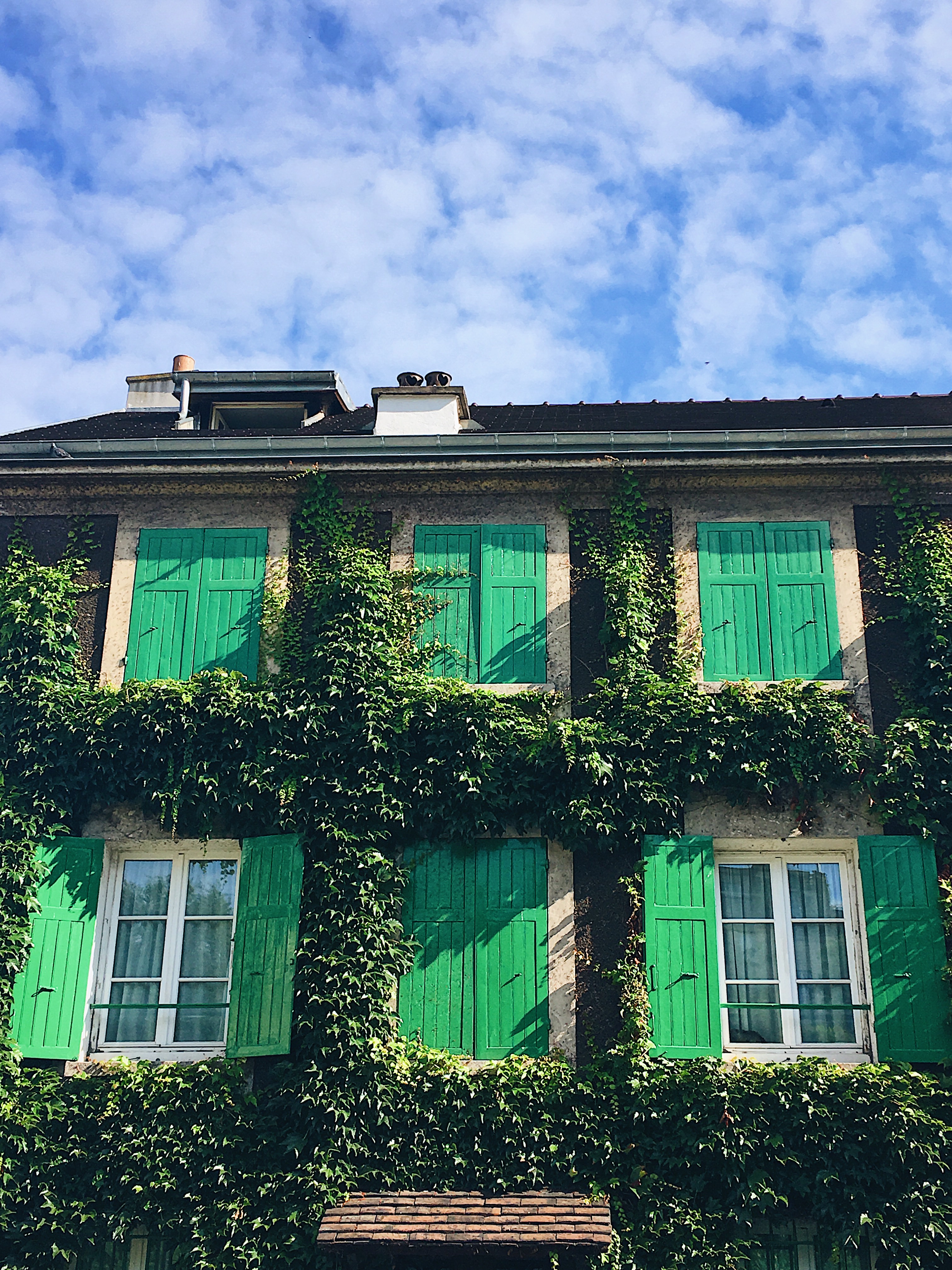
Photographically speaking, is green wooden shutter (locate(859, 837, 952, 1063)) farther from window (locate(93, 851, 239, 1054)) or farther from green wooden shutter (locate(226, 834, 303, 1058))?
window (locate(93, 851, 239, 1054))

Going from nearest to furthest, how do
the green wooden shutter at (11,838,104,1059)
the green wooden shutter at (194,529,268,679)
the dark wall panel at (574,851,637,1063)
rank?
1. the dark wall panel at (574,851,637,1063)
2. the green wooden shutter at (11,838,104,1059)
3. the green wooden shutter at (194,529,268,679)

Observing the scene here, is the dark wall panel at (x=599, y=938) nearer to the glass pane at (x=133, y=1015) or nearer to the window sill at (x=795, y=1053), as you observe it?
the window sill at (x=795, y=1053)

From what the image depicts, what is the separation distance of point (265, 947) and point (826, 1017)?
15.3 feet

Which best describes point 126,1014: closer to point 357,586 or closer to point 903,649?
point 357,586

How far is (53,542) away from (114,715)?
2.18m

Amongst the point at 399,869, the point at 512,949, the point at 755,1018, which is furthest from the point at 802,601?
the point at 399,869

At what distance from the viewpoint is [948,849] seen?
33.3 ft

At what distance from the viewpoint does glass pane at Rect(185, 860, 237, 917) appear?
1062 cm

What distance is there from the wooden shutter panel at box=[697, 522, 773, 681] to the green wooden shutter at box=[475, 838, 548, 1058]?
7.81 ft

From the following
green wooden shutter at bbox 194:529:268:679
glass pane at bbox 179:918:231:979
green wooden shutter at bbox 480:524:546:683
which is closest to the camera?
glass pane at bbox 179:918:231:979

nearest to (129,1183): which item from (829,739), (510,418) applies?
(829,739)

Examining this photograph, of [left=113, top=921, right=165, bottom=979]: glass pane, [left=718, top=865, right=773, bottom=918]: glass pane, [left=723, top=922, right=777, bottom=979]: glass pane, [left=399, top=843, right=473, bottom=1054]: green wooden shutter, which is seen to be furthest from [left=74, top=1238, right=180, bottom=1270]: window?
[left=718, top=865, right=773, bottom=918]: glass pane

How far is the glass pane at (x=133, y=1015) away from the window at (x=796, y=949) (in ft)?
13.8

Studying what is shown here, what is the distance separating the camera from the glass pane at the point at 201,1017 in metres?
10.3
